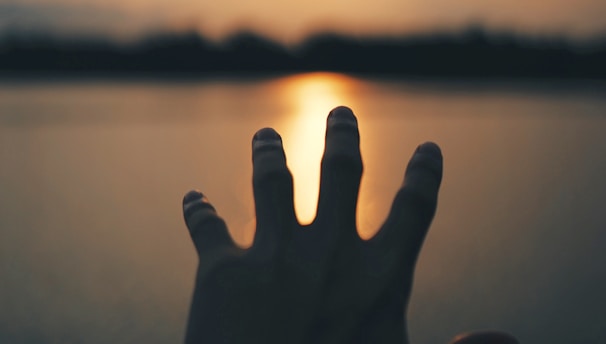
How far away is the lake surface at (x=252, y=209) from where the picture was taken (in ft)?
8.36

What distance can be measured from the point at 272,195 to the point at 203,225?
127 mm

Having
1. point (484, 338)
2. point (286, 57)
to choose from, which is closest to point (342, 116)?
point (484, 338)

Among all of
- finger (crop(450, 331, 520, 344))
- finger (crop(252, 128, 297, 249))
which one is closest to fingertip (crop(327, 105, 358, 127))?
finger (crop(252, 128, 297, 249))

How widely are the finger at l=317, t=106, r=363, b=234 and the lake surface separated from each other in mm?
883

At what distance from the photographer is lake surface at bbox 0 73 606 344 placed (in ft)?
8.36

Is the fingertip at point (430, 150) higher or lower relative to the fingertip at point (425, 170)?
higher

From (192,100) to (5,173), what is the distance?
5196 millimetres

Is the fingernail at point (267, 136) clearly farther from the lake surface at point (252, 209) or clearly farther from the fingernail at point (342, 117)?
the lake surface at point (252, 209)

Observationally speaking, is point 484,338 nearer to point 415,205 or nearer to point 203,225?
point 415,205

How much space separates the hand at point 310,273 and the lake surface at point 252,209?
875 millimetres

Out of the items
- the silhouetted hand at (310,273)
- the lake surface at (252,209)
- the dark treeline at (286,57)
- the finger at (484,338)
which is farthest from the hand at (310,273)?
the dark treeline at (286,57)

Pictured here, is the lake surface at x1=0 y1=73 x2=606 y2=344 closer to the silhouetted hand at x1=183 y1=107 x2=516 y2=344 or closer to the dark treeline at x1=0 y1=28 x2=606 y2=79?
the silhouetted hand at x1=183 y1=107 x2=516 y2=344

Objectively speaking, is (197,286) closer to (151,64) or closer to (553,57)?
(553,57)

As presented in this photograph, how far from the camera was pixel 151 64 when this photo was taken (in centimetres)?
2244
